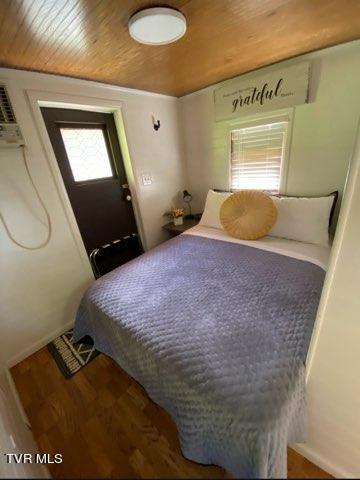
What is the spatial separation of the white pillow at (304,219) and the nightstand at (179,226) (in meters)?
1.03

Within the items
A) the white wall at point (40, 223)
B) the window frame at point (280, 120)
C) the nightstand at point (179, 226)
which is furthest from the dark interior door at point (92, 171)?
the window frame at point (280, 120)

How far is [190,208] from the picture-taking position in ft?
9.95

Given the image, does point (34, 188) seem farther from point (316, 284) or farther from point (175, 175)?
point (316, 284)

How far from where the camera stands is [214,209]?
91.4 inches

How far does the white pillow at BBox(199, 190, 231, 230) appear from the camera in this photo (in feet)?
7.52

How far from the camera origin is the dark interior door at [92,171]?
5.93 ft

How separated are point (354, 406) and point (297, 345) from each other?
0.25 m

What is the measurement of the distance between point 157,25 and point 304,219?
5.68 ft

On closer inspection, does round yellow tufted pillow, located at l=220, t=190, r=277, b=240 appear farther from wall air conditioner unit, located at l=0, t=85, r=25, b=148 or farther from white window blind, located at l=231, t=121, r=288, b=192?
wall air conditioner unit, located at l=0, t=85, r=25, b=148

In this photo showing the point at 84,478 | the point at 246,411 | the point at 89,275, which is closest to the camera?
the point at 84,478

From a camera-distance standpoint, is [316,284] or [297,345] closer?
[297,345]

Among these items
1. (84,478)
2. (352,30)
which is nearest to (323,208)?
(352,30)

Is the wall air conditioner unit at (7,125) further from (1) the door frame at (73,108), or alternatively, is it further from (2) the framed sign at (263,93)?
(2) the framed sign at (263,93)

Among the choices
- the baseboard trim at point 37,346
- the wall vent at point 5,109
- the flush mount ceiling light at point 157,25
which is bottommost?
the baseboard trim at point 37,346
